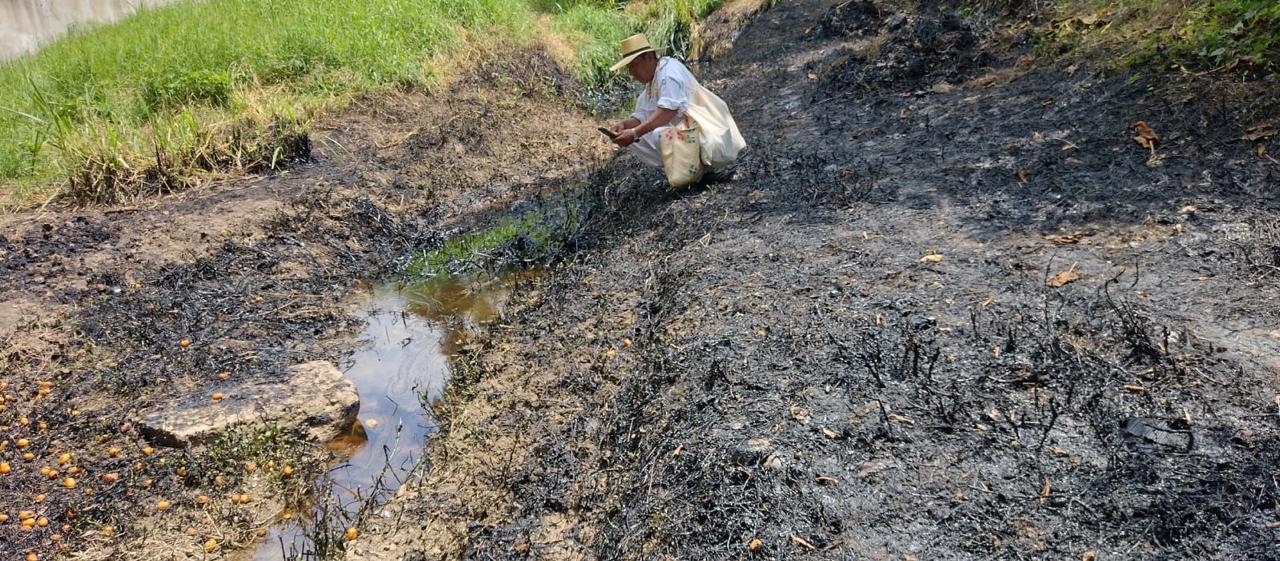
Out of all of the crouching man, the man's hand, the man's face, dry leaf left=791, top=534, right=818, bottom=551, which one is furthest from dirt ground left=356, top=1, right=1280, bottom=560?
the man's face

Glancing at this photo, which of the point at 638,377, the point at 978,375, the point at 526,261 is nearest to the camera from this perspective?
the point at 978,375

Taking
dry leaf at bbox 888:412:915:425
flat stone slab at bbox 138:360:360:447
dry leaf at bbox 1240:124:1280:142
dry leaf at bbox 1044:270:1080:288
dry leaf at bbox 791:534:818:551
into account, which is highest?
dry leaf at bbox 1240:124:1280:142

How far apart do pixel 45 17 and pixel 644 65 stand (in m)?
10.1

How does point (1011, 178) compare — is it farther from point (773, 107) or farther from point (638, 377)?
point (773, 107)

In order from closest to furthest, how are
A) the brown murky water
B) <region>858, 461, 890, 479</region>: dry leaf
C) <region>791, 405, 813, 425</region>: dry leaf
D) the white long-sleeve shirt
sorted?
<region>858, 461, 890, 479</region>: dry leaf < <region>791, 405, 813, 425</region>: dry leaf < the white long-sleeve shirt < the brown murky water

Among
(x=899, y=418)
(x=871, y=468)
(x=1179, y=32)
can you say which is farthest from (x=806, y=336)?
(x=1179, y=32)

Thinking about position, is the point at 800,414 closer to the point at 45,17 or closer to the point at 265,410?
the point at 265,410

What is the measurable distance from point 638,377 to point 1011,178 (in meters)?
2.52

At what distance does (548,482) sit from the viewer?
11.8 feet

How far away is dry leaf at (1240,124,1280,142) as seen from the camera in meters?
4.41

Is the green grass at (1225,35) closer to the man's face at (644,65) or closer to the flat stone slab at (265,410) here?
the man's face at (644,65)

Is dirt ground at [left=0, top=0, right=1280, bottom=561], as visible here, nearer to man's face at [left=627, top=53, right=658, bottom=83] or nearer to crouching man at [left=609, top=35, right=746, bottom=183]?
crouching man at [left=609, top=35, right=746, bottom=183]

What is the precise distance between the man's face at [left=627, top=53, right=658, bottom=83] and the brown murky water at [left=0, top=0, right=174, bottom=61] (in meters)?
9.36

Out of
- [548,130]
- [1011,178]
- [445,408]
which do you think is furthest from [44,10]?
[1011,178]
